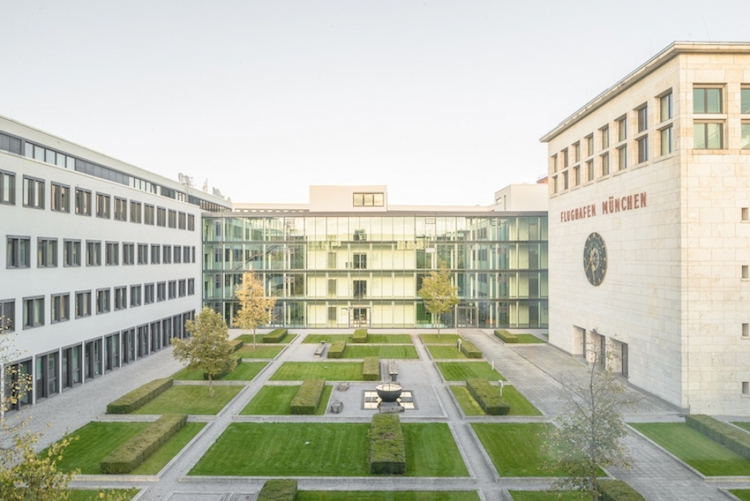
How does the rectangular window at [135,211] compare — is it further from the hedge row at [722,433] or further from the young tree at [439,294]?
the hedge row at [722,433]

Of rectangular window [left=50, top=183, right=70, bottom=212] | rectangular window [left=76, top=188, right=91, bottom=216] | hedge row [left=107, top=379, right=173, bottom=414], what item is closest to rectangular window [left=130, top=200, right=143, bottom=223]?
rectangular window [left=76, top=188, right=91, bottom=216]

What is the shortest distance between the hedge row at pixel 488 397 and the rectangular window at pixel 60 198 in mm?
29170

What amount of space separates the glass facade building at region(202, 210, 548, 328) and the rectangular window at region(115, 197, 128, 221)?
16266mm

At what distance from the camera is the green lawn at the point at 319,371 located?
31.7m

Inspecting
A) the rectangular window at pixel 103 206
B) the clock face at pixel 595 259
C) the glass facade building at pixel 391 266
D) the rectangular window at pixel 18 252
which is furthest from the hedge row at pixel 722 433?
the rectangular window at pixel 103 206

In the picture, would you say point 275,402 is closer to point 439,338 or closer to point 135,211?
point 135,211

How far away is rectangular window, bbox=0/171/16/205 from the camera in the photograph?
24953mm

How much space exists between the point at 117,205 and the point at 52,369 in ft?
45.1

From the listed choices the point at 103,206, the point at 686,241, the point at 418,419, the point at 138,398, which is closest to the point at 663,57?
the point at 686,241

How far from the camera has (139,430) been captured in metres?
22.4

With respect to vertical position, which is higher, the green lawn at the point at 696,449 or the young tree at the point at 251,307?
the young tree at the point at 251,307

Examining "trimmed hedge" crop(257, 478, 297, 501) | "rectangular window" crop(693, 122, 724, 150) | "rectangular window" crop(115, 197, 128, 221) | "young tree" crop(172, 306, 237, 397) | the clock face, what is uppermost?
"rectangular window" crop(693, 122, 724, 150)

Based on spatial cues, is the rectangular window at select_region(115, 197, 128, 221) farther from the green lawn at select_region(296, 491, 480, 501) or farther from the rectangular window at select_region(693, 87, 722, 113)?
the rectangular window at select_region(693, 87, 722, 113)

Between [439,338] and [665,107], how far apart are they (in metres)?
29.0
